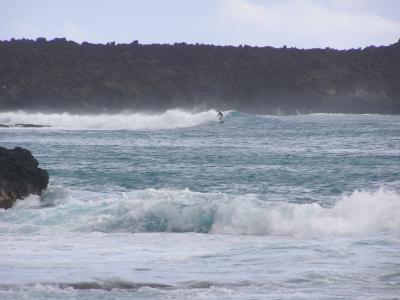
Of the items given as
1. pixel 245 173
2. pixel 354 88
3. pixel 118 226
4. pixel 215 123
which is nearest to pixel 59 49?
pixel 354 88

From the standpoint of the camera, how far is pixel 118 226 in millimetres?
13820

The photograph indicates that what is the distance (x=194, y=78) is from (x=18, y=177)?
78844 mm

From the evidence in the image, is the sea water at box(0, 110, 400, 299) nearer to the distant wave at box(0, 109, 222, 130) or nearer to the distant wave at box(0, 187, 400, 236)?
the distant wave at box(0, 187, 400, 236)

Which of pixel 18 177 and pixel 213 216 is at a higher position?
pixel 18 177

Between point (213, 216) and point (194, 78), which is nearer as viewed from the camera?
point (213, 216)

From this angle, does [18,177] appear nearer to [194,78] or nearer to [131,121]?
[131,121]

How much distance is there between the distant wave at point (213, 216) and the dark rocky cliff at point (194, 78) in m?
64.7

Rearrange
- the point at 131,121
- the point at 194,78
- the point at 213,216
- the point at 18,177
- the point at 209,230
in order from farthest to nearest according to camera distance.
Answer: the point at 194,78 < the point at 131,121 < the point at 18,177 < the point at 213,216 < the point at 209,230

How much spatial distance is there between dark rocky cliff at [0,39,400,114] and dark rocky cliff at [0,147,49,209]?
62.7 m

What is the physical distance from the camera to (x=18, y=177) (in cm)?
1602

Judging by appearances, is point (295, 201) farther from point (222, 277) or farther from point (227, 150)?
point (227, 150)

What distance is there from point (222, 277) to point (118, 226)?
15.4 ft

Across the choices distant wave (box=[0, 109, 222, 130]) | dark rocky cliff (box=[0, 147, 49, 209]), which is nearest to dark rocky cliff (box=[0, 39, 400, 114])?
distant wave (box=[0, 109, 222, 130])

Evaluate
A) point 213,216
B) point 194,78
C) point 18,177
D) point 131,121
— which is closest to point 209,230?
point 213,216
